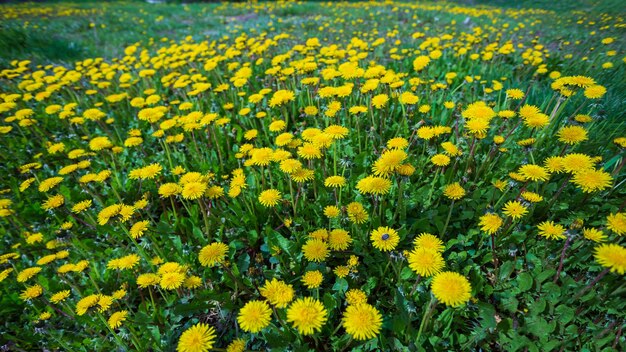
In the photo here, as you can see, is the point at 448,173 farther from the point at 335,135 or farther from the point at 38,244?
the point at 38,244

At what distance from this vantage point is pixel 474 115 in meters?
2.47

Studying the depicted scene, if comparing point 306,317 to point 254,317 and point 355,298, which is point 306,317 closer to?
point 254,317

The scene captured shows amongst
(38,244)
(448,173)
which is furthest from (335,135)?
(38,244)

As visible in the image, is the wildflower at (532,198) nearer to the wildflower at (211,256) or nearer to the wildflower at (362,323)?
the wildflower at (362,323)

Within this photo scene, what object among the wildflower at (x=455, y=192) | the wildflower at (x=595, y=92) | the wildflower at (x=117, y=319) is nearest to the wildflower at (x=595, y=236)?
the wildflower at (x=455, y=192)

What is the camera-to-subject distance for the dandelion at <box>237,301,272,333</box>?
1.51 meters

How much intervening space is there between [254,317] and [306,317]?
27cm

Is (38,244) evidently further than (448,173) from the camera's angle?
Yes

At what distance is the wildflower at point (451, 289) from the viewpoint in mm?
1462

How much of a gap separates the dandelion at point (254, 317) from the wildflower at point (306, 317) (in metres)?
0.13

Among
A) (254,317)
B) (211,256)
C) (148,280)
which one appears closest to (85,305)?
(148,280)

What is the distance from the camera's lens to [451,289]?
58.4 inches

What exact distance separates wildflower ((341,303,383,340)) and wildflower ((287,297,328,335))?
13 centimetres

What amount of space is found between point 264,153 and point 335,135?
0.60 meters
